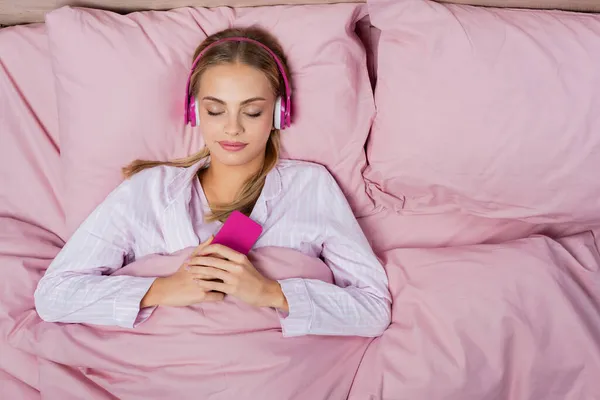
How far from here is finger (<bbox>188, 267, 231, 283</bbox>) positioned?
43.1 inches

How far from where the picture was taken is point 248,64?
3.91ft

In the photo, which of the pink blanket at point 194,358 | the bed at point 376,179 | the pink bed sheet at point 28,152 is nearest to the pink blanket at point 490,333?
the bed at point 376,179

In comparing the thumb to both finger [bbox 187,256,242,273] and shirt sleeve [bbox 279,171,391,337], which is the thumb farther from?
shirt sleeve [bbox 279,171,391,337]

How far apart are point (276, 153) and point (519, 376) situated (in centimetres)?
67

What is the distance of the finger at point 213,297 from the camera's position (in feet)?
3.66

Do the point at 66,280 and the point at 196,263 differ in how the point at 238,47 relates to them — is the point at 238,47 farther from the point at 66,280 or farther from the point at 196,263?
the point at 66,280

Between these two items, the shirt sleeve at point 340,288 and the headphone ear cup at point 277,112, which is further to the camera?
the headphone ear cup at point 277,112

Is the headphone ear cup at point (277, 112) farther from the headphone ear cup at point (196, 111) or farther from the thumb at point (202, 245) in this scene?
the thumb at point (202, 245)

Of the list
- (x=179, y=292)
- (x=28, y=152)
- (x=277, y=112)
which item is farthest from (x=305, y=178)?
(x=28, y=152)

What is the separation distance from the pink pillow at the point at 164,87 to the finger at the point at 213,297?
37cm

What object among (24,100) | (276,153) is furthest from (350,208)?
(24,100)

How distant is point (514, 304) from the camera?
1.17m

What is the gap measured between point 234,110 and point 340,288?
0.41 m

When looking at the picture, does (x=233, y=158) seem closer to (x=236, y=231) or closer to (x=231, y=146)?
(x=231, y=146)
